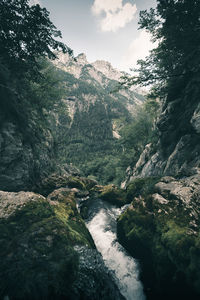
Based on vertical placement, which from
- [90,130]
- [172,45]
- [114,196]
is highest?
[172,45]

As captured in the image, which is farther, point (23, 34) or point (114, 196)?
point (114, 196)

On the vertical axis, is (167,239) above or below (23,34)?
below

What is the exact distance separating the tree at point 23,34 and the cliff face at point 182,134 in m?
12.4

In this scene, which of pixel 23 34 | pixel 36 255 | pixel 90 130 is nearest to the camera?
pixel 36 255

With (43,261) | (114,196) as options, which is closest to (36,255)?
(43,261)

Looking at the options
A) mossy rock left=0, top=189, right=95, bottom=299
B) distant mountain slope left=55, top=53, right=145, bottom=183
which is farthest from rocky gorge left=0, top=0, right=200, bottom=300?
distant mountain slope left=55, top=53, right=145, bottom=183

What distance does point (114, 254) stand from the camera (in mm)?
8406

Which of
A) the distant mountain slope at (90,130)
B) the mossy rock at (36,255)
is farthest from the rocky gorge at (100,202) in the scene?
the distant mountain slope at (90,130)

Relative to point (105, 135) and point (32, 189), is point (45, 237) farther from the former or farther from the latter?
point (105, 135)

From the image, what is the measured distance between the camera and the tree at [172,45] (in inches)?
482

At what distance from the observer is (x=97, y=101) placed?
137750 millimetres

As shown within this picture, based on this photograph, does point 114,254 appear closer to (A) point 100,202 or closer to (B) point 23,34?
(A) point 100,202

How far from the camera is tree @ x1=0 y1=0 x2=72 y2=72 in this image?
11.7 metres

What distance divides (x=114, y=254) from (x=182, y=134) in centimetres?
1246
